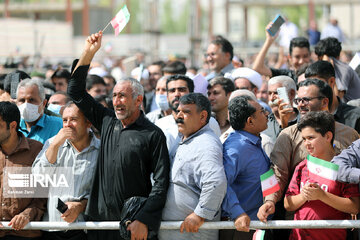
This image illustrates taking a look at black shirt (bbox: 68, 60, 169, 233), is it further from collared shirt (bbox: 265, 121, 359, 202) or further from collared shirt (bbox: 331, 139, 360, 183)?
collared shirt (bbox: 331, 139, 360, 183)

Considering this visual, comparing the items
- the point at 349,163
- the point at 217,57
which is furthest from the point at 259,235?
the point at 217,57

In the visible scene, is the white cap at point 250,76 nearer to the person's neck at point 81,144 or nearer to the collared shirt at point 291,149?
the collared shirt at point 291,149

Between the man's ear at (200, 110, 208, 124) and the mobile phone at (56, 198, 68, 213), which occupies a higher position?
the man's ear at (200, 110, 208, 124)

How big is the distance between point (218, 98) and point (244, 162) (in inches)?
79.3

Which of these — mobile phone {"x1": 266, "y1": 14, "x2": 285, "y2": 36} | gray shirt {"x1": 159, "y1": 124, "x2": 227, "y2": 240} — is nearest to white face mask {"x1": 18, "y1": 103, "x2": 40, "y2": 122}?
gray shirt {"x1": 159, "y1": 124, "x2": 227, "y2": 240}

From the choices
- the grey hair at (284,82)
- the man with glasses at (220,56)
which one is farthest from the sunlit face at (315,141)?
the man with glasses at (220,56)

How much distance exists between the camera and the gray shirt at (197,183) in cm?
473

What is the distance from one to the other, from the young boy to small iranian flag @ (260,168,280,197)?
0.20m

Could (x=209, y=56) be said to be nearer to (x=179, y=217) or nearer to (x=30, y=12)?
(x=179, y=217)

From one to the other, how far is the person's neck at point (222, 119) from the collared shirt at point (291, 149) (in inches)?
62.9

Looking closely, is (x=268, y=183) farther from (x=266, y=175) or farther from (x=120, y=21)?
(x=120, y=21)

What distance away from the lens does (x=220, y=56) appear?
848 centimetres

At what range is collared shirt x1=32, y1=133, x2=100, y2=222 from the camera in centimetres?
536

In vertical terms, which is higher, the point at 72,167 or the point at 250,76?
the point at 250,76
